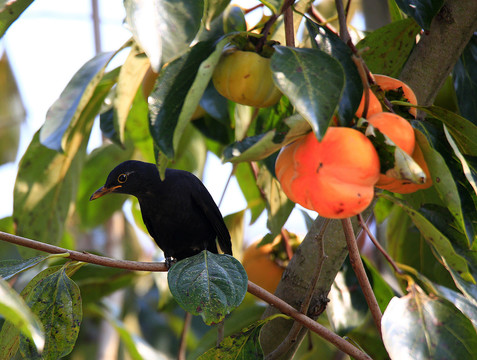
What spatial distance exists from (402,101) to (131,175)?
150 cm

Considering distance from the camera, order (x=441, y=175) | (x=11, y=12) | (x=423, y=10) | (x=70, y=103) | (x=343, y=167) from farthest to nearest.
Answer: (x=70, y=103) → (x=423, y=10) → (x=11, y=12) → (x=441, y=175) → (x=343, y=167)

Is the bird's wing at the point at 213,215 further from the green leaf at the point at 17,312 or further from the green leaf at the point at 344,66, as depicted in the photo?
the green leaf at the point at 17,312

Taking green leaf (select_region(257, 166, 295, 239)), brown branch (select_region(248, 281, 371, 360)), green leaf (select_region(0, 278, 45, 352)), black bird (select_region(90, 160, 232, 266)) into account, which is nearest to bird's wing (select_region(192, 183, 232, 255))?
black bird (select_region(90, 160, 232, 266))

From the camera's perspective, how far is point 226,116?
7.11 feet

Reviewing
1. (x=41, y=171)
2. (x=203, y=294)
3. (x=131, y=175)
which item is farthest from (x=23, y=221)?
(x=203, y=294)

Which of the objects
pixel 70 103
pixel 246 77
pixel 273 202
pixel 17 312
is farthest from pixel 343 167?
pixel 273 202

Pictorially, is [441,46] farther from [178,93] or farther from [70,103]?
[70,103]

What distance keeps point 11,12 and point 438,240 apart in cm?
115

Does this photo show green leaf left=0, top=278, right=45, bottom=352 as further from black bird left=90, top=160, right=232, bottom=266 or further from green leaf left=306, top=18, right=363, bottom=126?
black bird left=90, top=160, right=232, bottom=266

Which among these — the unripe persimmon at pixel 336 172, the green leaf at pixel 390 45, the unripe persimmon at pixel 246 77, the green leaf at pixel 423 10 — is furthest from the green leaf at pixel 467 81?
the unripe persimmon at pixel 336 172

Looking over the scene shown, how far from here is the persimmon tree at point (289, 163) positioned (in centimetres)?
118

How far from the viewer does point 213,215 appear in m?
2.79

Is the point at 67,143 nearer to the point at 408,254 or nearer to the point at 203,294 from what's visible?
the point at 203,294

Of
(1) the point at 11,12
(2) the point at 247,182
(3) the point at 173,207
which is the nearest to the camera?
(1) the point at 11,12
